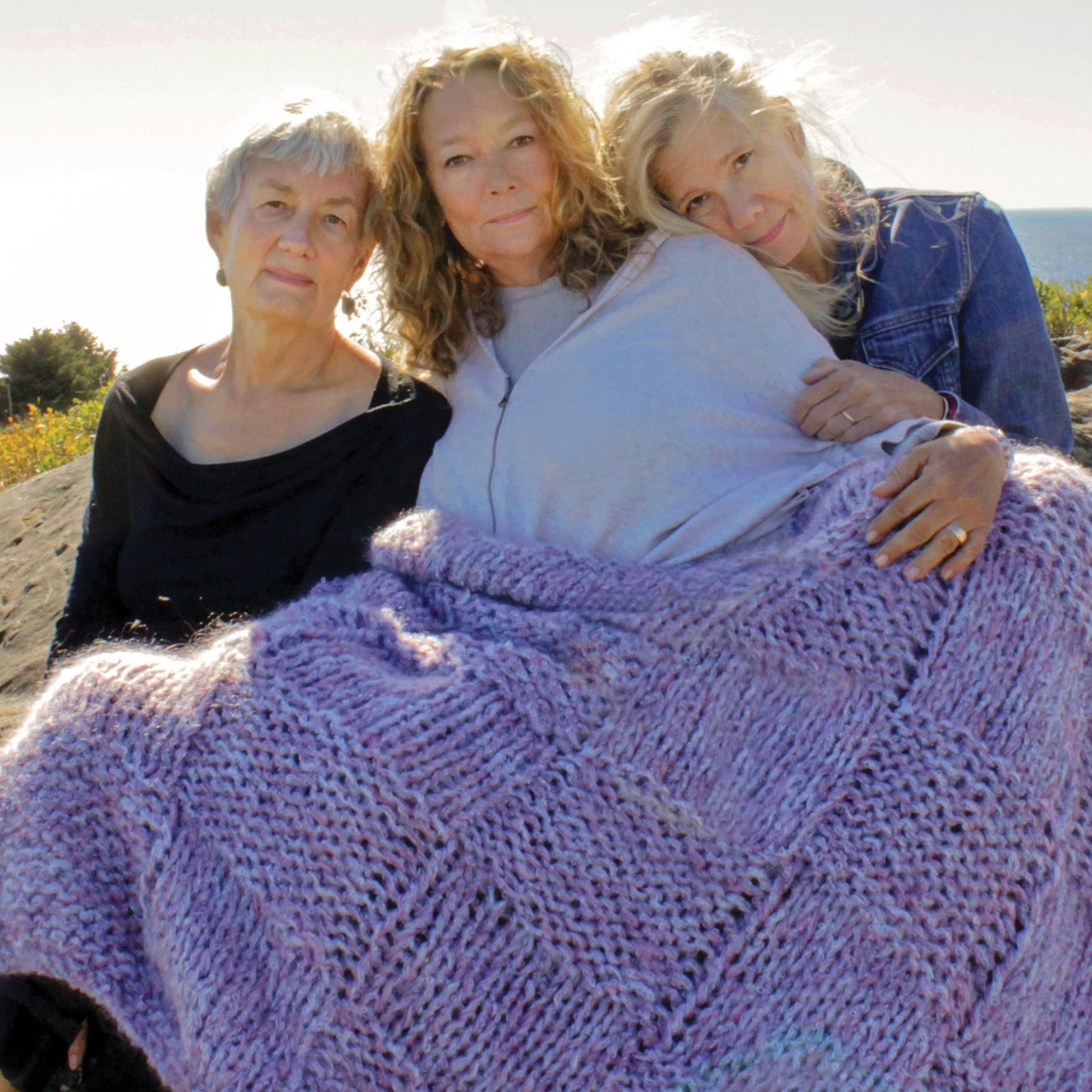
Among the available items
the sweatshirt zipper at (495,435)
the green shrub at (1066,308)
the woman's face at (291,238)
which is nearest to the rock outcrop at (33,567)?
the woman's face at (291,238)

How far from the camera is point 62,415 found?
9.25m

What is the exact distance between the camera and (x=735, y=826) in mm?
1674

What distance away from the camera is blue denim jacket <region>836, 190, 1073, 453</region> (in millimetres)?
2465

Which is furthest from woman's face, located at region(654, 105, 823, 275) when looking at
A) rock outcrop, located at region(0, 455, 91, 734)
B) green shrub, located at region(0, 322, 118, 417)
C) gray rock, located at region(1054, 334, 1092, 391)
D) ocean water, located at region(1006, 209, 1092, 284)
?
green shrub, located at region(0, 322, 118, 417)

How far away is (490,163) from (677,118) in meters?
0.42

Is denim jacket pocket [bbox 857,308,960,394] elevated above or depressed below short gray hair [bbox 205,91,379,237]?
below

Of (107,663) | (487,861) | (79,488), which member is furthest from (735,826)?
(79,488)

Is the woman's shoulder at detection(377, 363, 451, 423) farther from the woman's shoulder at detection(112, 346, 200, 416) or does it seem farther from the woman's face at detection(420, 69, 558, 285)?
the woman's shoulder at detection(112, 346, 200, 416)

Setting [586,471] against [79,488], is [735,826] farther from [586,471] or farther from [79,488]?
[79,488]

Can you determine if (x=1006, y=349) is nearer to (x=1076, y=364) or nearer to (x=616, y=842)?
(x=616, y=842)

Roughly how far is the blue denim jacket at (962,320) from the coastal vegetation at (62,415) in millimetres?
702

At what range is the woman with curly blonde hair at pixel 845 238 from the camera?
2295 mm

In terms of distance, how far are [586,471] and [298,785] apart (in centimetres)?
87

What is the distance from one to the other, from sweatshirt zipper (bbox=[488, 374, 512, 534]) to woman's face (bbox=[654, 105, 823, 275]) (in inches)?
21.8
